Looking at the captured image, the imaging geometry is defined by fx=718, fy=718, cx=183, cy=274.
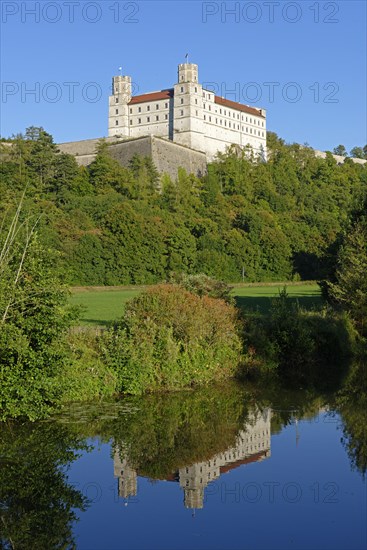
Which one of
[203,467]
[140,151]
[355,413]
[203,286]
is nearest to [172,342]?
[203,286]

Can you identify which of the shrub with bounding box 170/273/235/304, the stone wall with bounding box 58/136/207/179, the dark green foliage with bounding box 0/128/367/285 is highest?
the stone wall with bounding box 58/136/207/179

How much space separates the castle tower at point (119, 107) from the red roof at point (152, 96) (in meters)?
1.44

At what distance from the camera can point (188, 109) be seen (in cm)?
9456

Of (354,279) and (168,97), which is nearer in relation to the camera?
(354,279)

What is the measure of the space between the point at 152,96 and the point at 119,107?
560 cm

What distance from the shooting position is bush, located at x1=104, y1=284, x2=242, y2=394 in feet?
55.7

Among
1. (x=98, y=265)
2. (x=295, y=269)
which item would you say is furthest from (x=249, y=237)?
(x=98, y=265)

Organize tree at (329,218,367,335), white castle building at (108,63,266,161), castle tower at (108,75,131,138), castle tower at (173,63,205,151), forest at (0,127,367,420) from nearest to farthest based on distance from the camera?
forest at (0,127,367,420), tree at (329,218,367,335), castle tower at (173,63,205,151), white castle building at (108,63,266,161), castle tower at (108,75,131,138)

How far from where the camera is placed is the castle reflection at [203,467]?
1106 centimetres

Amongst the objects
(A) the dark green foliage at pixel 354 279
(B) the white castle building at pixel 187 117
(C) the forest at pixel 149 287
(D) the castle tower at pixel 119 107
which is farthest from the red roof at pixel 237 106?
(A) the dark green foliage at pixel 354 279

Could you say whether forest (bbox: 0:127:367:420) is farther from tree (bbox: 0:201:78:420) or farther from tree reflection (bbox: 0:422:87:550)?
tree reflection (bbox: 0:422:87:550)

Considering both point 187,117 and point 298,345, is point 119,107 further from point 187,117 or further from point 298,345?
point 298,345

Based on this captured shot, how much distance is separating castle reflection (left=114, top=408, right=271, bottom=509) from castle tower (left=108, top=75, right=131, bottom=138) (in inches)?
3560

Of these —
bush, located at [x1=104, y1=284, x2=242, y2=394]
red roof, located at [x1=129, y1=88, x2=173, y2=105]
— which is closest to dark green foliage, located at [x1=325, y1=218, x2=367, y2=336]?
bush, located at [x1=104, y1=284, x2=242, y2=394]
